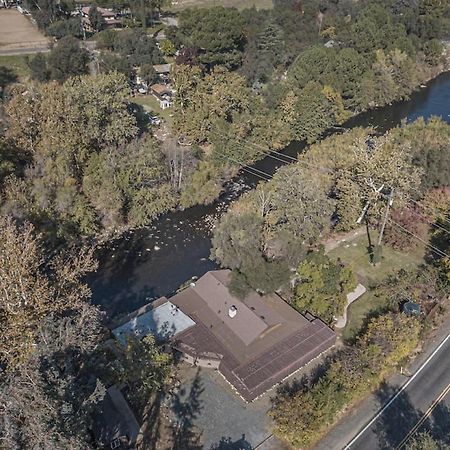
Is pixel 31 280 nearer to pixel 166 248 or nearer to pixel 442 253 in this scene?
pixel 166 248

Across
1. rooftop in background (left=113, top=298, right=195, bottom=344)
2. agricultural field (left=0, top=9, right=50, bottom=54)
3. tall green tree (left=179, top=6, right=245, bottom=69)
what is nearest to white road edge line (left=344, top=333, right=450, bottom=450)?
rooftop in background (left=113, top=298, right=195, bottom=344)

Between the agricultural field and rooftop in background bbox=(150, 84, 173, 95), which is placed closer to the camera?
rooftop in background bbox=(150, 84, 173, 95)

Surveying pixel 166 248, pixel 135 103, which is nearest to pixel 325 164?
pixel 166 248

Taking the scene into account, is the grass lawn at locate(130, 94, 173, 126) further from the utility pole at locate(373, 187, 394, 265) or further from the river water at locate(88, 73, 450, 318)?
the utility pole at locate(373, 187, 394, 265)

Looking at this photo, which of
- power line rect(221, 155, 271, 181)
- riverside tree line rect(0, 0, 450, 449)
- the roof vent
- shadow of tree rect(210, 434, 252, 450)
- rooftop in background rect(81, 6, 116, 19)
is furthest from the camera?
rooftop in background rect(81, 6, 116, 19)

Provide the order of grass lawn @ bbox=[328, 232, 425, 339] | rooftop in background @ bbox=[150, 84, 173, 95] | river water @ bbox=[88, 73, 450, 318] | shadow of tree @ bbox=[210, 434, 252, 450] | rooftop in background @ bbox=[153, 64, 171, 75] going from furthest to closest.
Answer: rooftop in background @ bbox=[153, 64, 171, 75]
rooftop in background @ bbox=[150, 84, 173, 95]
river water @ bbox=[88, 73, 450, 318]
grass lawn @ bbox=[328, 232, 425, 339]
shadow of tree @ bbox=[210, 434, 252, 450]

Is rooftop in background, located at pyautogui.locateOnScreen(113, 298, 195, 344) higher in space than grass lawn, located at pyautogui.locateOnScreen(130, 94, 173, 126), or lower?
lower
